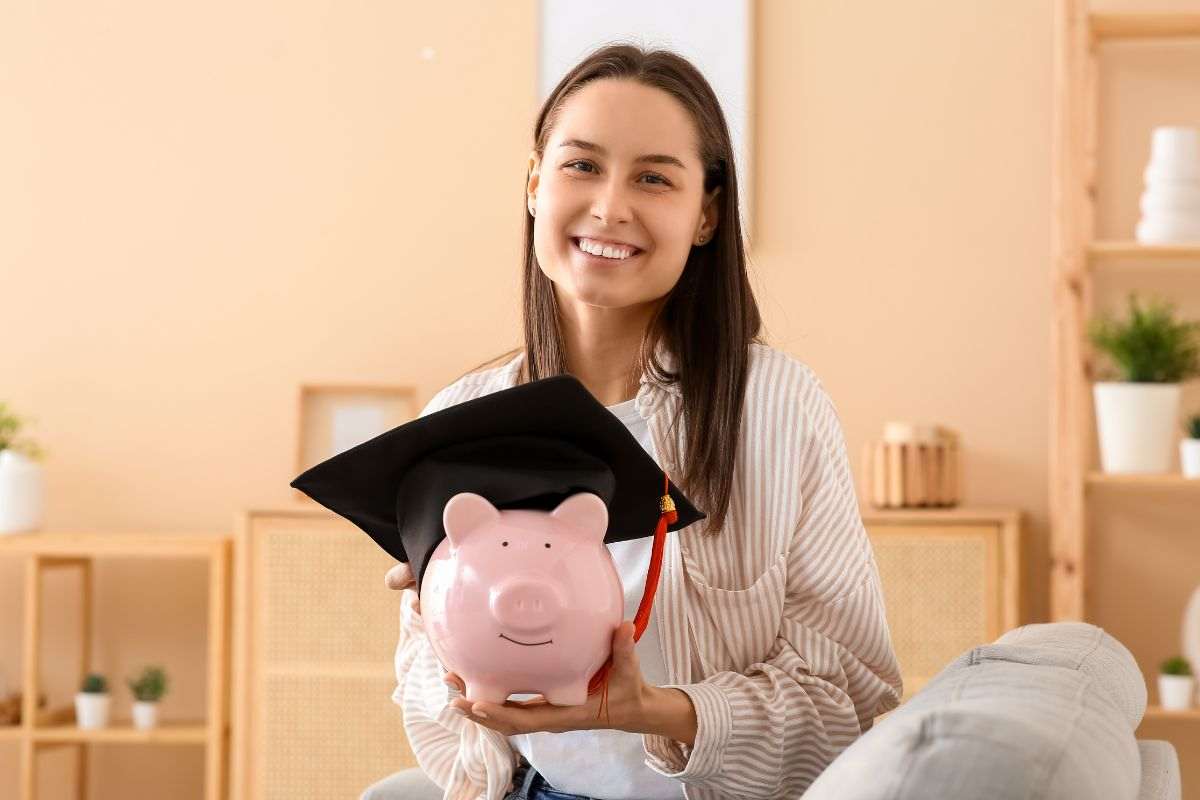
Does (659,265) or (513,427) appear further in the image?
(659,265)

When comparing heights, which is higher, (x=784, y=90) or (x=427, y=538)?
(x=784, y=90)

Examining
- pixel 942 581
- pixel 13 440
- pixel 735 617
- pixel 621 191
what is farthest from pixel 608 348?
pixel 13 440

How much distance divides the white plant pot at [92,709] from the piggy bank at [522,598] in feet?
7.46

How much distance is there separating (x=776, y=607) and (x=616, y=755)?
20 cm

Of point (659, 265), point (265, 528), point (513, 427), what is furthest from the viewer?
point (265, 528)

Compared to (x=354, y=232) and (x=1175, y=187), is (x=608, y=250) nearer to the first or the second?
(x=1175, y=187)

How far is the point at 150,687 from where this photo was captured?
3.16m

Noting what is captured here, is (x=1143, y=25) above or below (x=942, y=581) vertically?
above

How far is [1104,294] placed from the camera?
313 cm

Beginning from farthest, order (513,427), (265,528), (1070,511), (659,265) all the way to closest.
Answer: (265,528) < (1070,511) < (659,265) < (513,427)

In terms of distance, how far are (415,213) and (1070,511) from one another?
1519mm

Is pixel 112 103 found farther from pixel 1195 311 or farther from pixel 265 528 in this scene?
pixel 1195 311

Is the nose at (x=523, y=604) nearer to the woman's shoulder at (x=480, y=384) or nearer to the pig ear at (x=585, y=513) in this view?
the pig ear at (x=585, y=513)

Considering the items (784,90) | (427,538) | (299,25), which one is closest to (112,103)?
(299,25)
